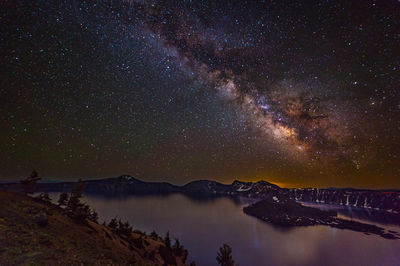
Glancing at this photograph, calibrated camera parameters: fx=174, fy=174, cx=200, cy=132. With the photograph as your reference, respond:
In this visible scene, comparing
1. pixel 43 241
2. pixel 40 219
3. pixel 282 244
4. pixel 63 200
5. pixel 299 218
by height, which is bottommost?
pixel 282 244

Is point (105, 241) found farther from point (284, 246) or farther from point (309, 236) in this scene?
point (309, 236)

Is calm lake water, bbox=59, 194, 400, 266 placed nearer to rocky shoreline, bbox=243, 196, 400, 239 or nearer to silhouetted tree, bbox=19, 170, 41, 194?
rocky shoreline, bbox=243, 196, 400, 239

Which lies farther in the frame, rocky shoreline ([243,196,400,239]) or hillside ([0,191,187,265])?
rocky shoreline ([243,196,400,239])

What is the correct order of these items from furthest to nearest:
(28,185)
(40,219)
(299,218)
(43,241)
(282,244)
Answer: (299,218), (282,244), (28,185), (40,219), (43,241)

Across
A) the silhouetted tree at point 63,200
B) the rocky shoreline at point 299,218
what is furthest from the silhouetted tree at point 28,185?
the rocky shoreline at point 299,218

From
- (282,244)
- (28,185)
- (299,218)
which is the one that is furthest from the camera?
(299,218)

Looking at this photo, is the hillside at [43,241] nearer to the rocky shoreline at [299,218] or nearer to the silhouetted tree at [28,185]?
the silhouetted tree at [28,185]

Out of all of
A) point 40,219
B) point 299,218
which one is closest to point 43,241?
point 40,219

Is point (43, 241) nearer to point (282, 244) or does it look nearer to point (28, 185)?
point (28, 185)

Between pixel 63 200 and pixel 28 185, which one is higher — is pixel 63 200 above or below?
below

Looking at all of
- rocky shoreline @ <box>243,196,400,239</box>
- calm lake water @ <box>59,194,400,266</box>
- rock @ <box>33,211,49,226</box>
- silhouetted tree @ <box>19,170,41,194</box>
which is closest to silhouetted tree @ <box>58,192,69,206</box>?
silhouetted tree @ <box>19,170,41,194</box>

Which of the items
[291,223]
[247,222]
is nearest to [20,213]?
[247,222]
